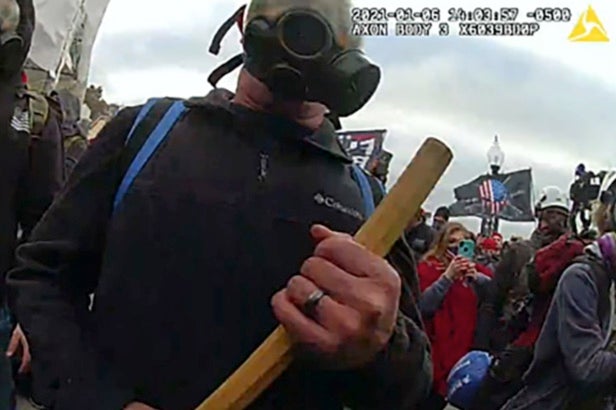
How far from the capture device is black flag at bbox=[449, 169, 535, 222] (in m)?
23.4

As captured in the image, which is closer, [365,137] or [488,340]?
[488,340]

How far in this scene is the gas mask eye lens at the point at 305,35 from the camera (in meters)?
1.74

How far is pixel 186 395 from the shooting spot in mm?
1813

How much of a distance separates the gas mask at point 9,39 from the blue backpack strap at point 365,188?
51.7 inches

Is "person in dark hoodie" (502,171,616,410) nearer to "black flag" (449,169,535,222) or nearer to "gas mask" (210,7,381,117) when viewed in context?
"gas mask" (210,7,381,117)

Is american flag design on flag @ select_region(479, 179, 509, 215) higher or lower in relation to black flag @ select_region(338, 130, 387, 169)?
lower

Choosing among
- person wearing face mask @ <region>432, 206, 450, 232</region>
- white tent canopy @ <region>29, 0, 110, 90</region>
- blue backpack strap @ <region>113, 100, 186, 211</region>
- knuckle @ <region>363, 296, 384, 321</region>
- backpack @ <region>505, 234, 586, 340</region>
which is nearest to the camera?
knuckle @ <region>363, 296, 384, 321</region>

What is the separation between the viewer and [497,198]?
23562mm

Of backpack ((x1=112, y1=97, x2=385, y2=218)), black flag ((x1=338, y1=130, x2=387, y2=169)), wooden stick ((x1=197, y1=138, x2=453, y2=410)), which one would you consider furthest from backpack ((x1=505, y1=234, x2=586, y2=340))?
black flag ((x1=338, y1=130, x2=387, y2=169))

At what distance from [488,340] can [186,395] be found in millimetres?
5651

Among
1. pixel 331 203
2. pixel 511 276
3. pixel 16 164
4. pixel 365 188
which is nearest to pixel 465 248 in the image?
pixel 511 276

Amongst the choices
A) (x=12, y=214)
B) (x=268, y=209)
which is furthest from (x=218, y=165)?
(x=12, y=214)

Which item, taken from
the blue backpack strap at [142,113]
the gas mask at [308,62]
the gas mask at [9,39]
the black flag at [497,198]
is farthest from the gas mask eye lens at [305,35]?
the black flag at [497,198]

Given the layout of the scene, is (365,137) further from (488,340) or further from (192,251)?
(192,251)
